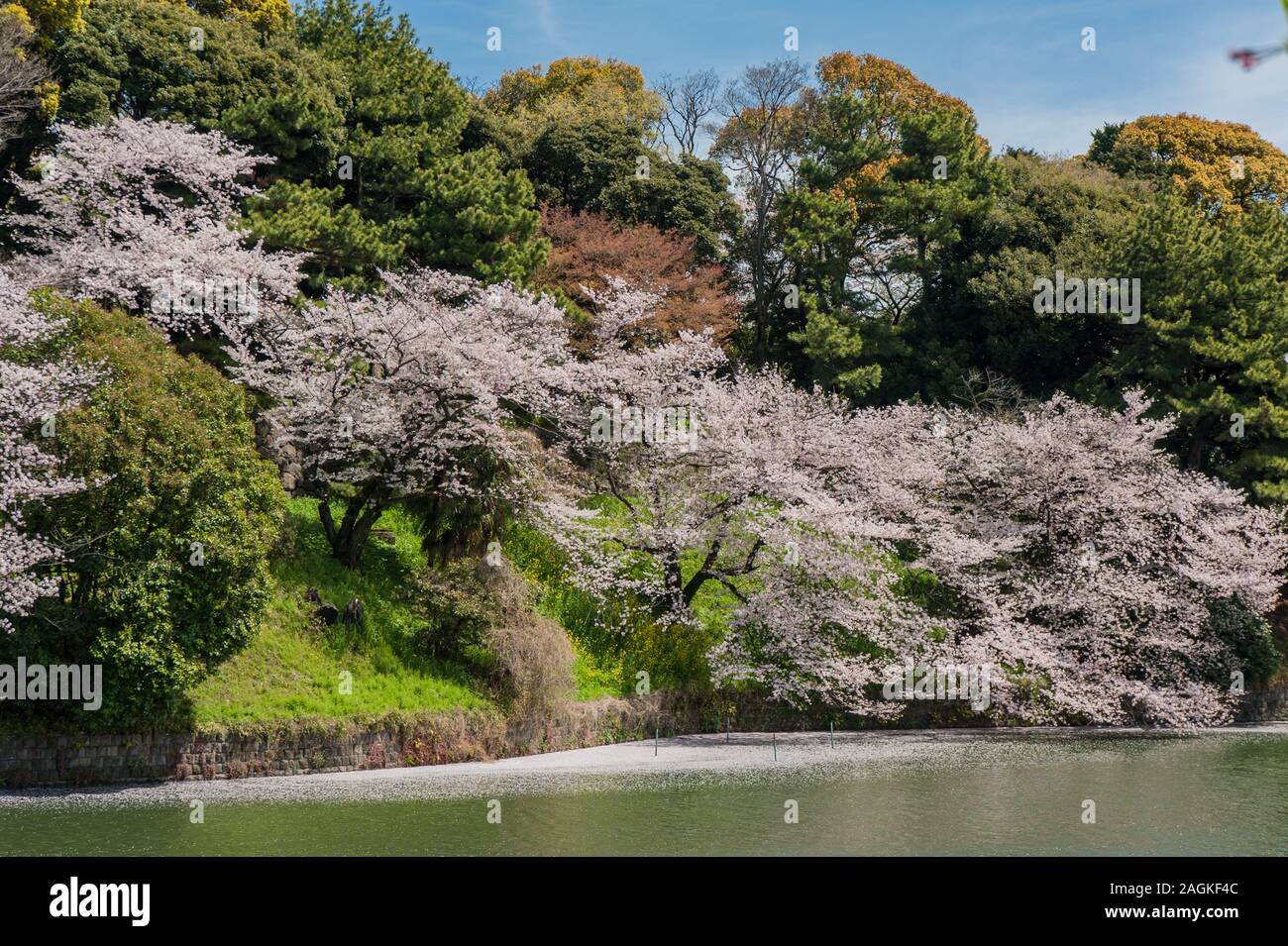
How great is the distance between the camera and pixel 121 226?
28766 mm

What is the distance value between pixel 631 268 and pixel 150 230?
14.9 meters

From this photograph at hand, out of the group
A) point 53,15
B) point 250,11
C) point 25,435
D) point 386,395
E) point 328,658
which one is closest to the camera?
point 25,435

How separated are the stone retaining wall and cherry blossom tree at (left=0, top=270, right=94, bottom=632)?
262 centimetres

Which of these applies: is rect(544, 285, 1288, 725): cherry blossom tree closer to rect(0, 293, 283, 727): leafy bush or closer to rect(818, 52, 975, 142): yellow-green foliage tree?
rect(0, 293, 283, 727): leafy bush

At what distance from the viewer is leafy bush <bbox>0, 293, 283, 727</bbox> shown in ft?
65.1

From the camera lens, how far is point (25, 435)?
20031mm

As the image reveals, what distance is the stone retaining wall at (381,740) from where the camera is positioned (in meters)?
20.2

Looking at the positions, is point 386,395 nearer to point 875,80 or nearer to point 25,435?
point 25,435

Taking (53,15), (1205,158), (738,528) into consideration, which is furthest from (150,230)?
(1205,158)

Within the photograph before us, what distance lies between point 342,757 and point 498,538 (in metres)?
7.83

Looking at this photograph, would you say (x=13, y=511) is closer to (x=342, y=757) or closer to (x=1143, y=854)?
(x=342, y=757)

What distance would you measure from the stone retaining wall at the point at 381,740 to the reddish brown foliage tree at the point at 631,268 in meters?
12.8

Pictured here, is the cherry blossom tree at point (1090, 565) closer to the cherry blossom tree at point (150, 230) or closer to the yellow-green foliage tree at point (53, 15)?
the cherry blossom tree at point (150, 230)

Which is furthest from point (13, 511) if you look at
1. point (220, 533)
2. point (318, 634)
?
point (318, 634)
